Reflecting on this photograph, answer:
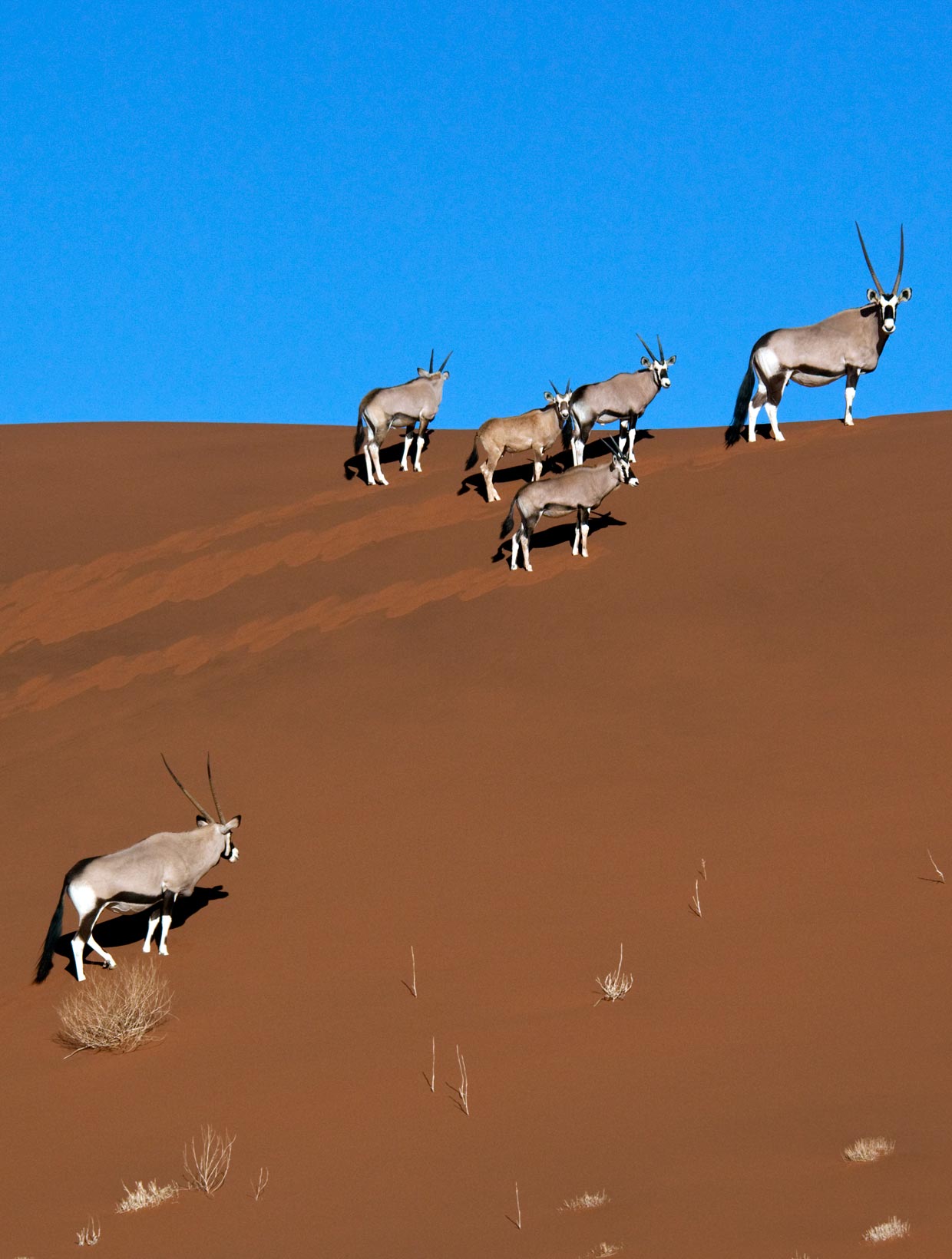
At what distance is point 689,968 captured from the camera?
31.7 ft

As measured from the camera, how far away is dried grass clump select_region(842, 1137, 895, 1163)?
21.9ft

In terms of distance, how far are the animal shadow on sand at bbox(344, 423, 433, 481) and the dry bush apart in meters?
17.2

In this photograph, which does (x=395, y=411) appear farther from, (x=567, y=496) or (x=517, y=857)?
(x=517, y=857)

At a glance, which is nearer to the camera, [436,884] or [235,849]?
[436,884]

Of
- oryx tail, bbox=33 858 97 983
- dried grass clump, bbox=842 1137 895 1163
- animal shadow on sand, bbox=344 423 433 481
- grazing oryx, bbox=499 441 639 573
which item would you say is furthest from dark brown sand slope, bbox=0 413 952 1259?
animal shadow on sand, bbox=344 423 433 481

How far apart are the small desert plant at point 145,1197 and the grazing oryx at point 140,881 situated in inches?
142

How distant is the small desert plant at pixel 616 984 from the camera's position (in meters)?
9.39

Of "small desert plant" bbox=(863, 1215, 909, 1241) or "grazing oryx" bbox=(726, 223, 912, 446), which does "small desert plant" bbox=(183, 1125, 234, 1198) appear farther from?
"grazing oryx" bbox=(726, 223, 912, 446)

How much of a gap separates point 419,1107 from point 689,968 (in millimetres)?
2310

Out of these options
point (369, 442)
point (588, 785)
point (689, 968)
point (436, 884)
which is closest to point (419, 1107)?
point (689, 968)

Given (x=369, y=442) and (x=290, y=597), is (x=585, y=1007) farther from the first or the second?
(x=369, y=442)

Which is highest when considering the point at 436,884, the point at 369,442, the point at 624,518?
the point at 369,442

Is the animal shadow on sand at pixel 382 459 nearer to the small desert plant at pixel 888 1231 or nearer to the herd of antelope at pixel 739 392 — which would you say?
the herd of antelope at pixel 739 392

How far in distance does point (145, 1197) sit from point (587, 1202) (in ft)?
9.03
